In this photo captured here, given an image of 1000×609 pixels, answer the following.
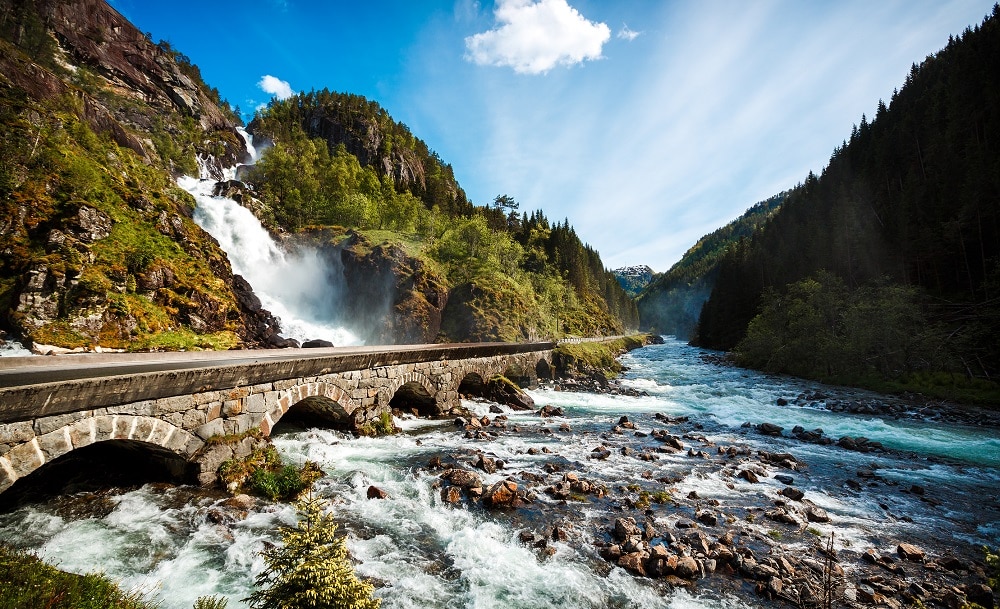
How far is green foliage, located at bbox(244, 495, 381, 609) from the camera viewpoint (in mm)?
3062

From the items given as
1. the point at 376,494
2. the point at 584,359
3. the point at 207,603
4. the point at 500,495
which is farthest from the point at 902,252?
the point at 207,603

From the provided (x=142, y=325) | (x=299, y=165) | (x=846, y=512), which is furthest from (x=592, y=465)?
(x=299, y=165)

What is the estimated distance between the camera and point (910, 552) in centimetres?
Answer: 760

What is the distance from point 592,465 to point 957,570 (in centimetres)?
780

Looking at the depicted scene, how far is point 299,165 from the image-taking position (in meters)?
64.1

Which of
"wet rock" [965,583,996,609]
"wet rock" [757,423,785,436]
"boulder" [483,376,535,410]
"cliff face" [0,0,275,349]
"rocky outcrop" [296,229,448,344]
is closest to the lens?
"wet rock" [965,583,996,609]

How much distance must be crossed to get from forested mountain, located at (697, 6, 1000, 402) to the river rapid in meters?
18.4

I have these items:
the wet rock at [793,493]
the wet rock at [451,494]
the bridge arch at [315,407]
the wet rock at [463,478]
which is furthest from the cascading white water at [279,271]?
the wet rock at [793,493]

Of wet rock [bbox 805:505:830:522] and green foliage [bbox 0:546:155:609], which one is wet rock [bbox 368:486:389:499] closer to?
green foliage [bbox 0:546:155:609]

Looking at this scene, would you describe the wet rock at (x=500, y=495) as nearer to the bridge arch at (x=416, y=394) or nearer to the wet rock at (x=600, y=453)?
the wet rock at (x=600, y=453)

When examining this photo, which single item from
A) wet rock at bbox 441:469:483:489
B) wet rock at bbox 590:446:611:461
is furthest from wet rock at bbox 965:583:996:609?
wet rock at bbox 441:469:483:489

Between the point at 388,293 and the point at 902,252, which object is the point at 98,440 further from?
the point at 902,252

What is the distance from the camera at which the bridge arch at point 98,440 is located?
5559mm

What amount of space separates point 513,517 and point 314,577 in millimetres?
6557
